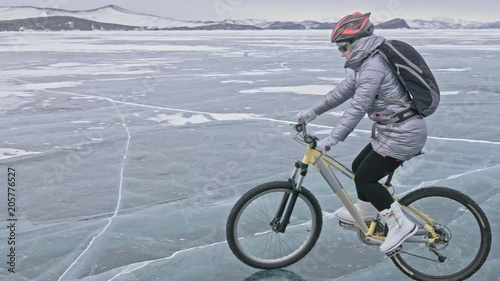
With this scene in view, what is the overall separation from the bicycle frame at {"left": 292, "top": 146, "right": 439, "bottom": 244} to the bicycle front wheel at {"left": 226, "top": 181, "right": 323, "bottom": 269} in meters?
0.20

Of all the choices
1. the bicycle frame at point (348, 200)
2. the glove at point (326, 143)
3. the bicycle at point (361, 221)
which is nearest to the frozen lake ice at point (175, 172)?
the bicycle at point (361, 221)

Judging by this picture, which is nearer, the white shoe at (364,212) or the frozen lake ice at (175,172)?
the white shoe at (364,212)

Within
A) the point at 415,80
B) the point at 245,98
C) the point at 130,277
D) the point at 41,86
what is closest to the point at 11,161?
the point at 130,277

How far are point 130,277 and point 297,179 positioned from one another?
1471 mm

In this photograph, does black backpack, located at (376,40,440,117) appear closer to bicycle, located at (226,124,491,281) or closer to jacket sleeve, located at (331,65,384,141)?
jacket sleeve, located at (331,65,384,141)

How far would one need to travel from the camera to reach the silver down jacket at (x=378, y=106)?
355 cm

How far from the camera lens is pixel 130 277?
4.10m

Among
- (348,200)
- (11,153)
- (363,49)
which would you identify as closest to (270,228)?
(348,200)

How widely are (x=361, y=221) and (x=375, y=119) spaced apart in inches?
32.7

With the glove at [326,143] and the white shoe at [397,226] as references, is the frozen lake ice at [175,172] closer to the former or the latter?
the white shoe at [397,226]

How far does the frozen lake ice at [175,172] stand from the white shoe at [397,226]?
1.22 feet

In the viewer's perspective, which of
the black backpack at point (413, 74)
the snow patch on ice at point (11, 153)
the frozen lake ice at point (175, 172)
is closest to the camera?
the black backpack at point (413, 74)

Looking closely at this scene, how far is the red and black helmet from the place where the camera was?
3615 mm

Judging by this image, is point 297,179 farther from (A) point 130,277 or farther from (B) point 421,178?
(B) point 421,178
